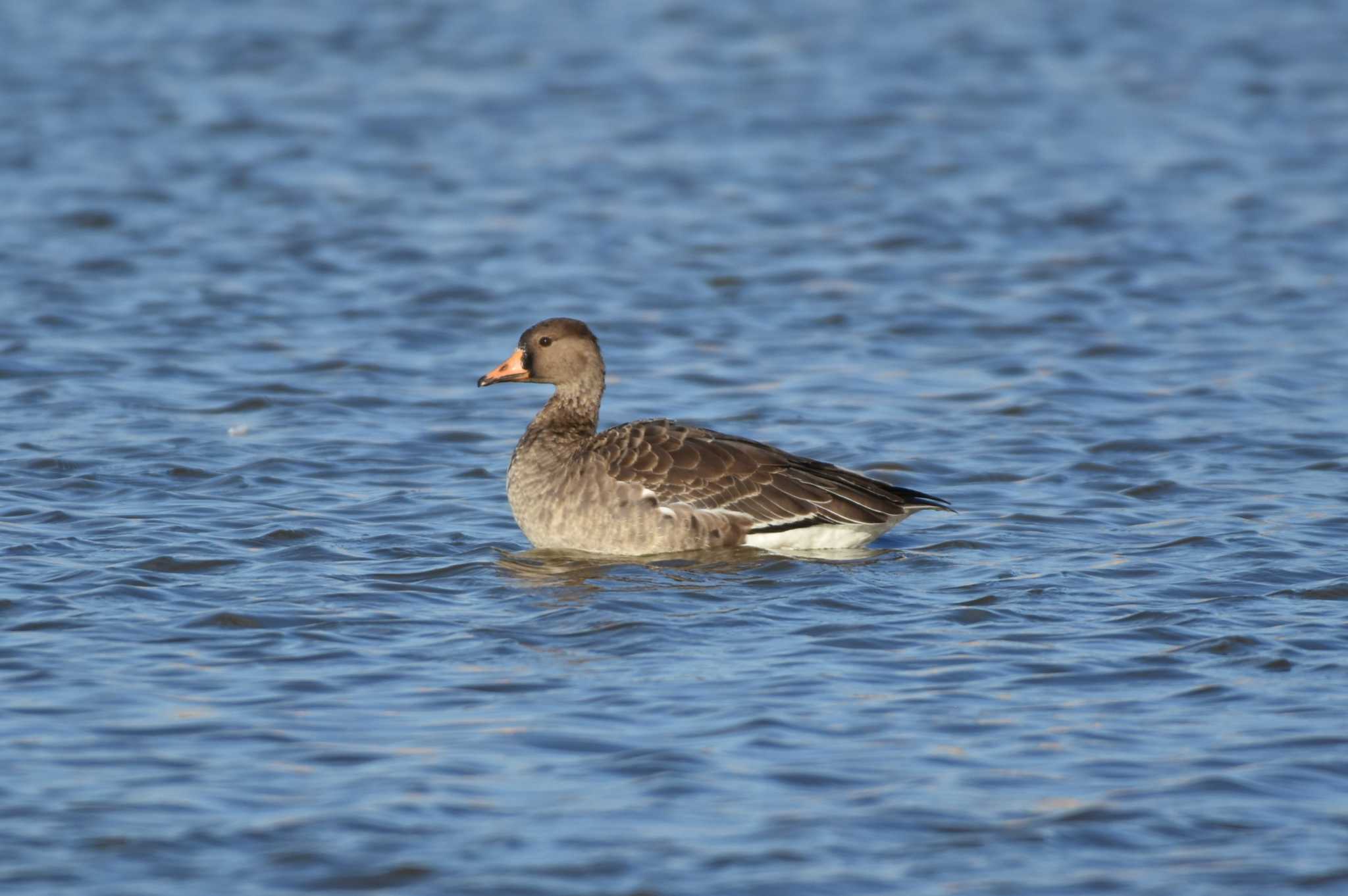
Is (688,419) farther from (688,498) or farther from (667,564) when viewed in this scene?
(667,564)

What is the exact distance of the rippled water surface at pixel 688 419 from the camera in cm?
714

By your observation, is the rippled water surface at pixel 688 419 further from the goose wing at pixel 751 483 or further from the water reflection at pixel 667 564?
the goose wing at pixel 751 483

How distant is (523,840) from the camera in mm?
6918

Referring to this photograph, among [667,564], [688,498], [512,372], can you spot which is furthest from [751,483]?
[512,372]

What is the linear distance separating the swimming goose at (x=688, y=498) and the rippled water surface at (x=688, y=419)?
0.20 meters

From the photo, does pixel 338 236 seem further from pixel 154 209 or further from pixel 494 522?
pixel 494 522

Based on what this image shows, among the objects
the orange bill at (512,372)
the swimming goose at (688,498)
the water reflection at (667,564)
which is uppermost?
the orange bill at (512,372)

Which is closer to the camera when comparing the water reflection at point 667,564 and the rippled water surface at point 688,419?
the rippled water surface at point 688,419

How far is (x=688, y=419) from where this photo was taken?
14156 mm

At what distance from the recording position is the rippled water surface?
7.14 m

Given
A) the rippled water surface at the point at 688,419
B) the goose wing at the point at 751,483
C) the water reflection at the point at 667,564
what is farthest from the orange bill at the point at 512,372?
the water reflection at the point at 667,564

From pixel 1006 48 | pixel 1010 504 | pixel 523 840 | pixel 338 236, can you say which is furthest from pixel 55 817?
pixel 1006 48

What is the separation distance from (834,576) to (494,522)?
2432 mm

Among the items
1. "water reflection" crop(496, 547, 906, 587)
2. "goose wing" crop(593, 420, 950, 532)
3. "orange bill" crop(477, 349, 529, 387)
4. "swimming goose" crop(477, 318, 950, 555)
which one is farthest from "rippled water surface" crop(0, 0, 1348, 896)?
"orange bill" crop(477, 349, 529, 387)
